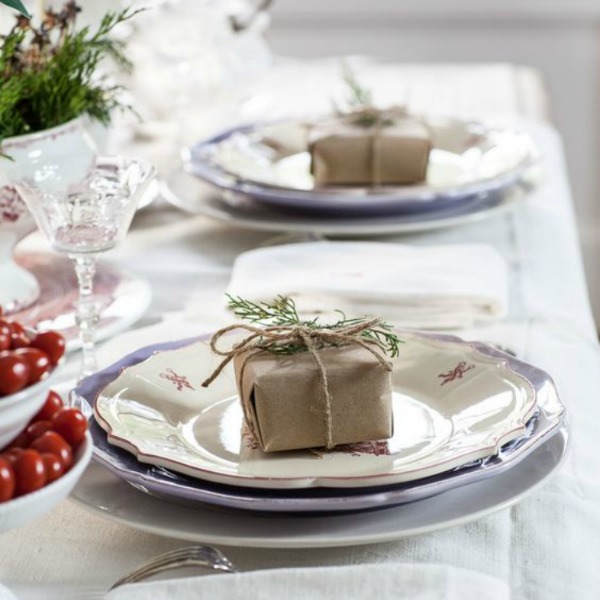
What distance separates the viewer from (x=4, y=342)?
0.60 m

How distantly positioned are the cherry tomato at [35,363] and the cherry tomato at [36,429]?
0.12 feet

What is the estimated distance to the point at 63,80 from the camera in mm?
1044

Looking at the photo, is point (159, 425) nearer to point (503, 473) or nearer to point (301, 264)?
point (503, 473)

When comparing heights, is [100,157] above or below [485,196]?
above

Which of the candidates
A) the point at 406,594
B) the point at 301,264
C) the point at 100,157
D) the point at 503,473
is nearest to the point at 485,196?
the point at 301,264

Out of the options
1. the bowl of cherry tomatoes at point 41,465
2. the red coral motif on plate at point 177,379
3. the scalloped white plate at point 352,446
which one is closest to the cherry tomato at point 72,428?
the bowl of cherry tomatoes at point 41,465

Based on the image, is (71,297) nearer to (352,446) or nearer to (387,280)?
(387,280)

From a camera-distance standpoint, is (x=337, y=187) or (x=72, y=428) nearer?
(x=72, y=428)

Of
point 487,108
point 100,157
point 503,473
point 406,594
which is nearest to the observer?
point 406,594

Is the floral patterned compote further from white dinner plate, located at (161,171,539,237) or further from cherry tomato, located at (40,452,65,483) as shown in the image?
cherry tomato, located at (40,452,65,483)

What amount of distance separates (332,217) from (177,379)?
18.5 inches

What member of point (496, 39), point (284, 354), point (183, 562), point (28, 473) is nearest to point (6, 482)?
point (28, 473)

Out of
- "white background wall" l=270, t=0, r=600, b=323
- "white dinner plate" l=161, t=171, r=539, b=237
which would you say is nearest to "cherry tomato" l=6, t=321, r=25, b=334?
"white dinner plate" l=161, t=171, r=539, b=237

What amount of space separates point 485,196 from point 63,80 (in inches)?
20.3
